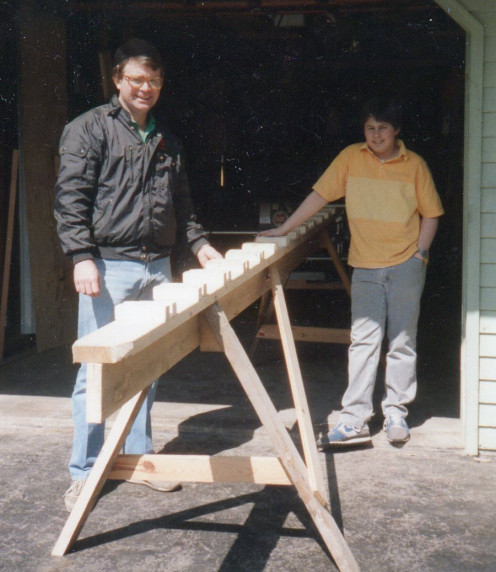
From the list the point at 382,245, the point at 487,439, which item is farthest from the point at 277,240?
the point at 487,439

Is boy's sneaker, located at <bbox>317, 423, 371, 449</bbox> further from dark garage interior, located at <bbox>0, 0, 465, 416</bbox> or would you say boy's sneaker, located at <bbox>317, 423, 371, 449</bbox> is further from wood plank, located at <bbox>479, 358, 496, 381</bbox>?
dark garage interior, located at <bbox>0, 0, 465, 416</bbox>

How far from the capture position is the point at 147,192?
358 cm

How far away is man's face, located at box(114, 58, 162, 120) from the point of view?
3.40 metres

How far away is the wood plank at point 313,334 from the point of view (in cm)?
556

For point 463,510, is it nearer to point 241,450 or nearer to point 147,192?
point 241,450

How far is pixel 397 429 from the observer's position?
4414 mm

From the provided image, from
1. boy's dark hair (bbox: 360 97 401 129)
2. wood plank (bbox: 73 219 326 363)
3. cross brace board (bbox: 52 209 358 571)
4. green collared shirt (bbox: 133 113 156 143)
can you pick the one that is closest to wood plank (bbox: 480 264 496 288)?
boy's dark hair (bbox: 360 97 401 129)

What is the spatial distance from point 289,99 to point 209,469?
662 cm

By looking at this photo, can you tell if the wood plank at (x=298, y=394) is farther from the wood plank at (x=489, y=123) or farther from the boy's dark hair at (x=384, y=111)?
the wood plank at (x=489, y=123)

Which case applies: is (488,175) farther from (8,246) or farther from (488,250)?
(8,246)

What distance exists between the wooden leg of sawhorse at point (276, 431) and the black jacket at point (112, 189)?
875mm

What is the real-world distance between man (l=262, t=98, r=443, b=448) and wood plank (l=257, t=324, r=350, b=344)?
3.39ft

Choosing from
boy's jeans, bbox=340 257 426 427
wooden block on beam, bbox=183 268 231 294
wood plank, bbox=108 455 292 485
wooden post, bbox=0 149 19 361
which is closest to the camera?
wooden block on beam, bbox=183 268 231 294

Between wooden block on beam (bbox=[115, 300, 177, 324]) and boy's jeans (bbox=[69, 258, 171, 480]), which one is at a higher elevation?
wooden block on beam (bbox=[115, 300, 177, 324])
